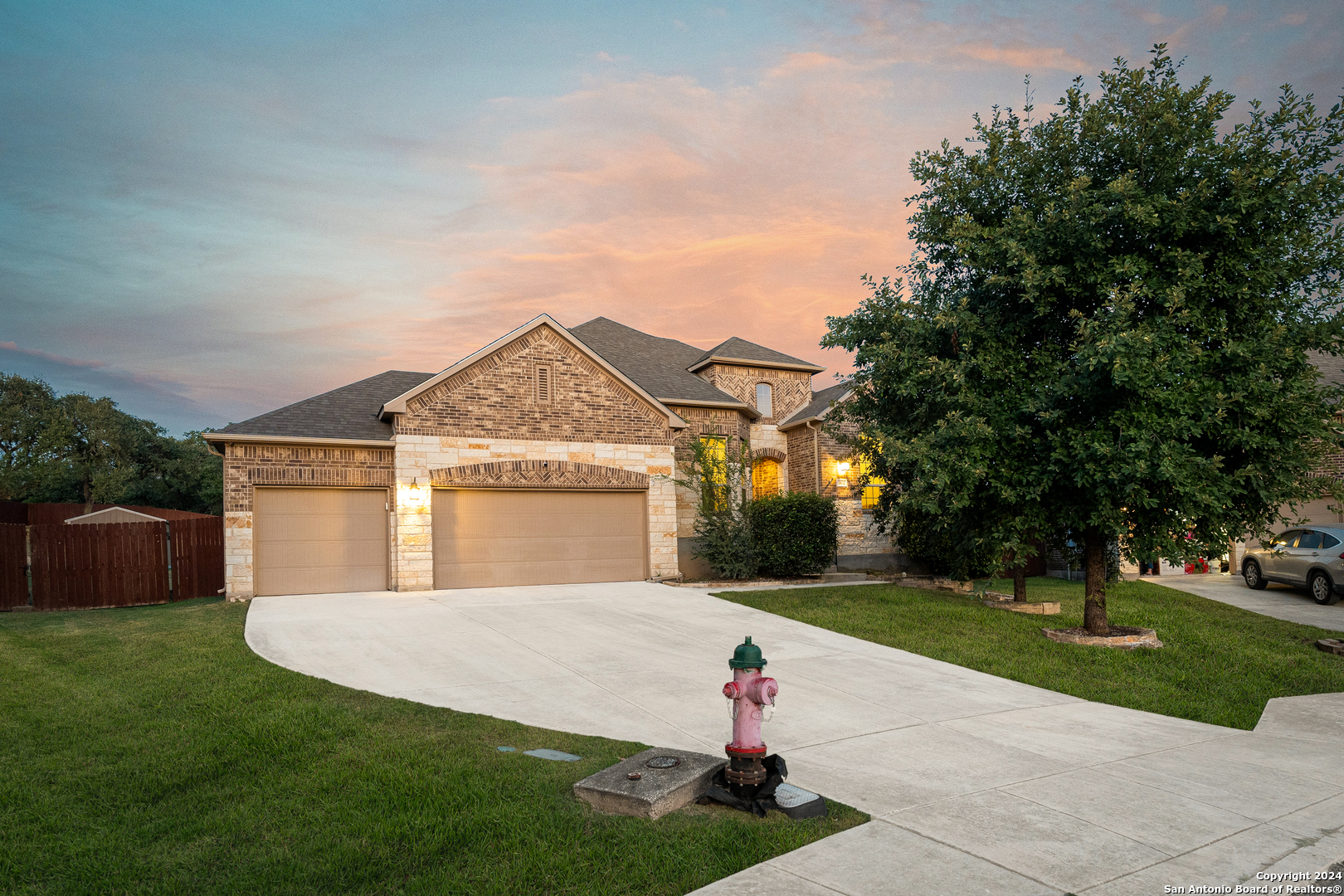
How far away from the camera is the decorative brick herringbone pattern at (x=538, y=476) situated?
54.5 ft

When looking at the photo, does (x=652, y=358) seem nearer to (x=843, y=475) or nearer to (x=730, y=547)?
(x=843, y=475)

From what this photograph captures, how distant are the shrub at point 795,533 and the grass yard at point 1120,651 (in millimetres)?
1939

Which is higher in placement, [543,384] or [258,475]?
[543,384]

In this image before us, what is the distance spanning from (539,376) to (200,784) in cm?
1326

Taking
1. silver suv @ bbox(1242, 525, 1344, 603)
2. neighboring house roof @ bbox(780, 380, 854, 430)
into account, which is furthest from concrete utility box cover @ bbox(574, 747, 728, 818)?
neighboring house roof @ bbox(780, 380, 854, 430)

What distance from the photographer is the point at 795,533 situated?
17.8 metres

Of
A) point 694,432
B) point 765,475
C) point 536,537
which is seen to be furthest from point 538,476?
point 765,475

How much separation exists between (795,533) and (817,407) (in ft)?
22.8

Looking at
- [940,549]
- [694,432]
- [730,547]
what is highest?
[694,432]

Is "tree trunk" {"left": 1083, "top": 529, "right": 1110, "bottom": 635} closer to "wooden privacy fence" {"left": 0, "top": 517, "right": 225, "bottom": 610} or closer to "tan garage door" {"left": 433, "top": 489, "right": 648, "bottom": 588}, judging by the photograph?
"tan garage door" {"left": 433, "top": 489, "right": 648, "bottom": 588}

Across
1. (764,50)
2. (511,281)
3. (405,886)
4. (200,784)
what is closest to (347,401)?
(511,281)

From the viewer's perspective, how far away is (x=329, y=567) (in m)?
16.1

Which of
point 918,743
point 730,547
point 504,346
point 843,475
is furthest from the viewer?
point 843,475

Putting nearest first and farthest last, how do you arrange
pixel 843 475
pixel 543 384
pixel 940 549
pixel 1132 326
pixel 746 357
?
pixel 1132 326 < pixel 543 384 < pixel 940 549 < pixel 843 475 < pixel 746 357
